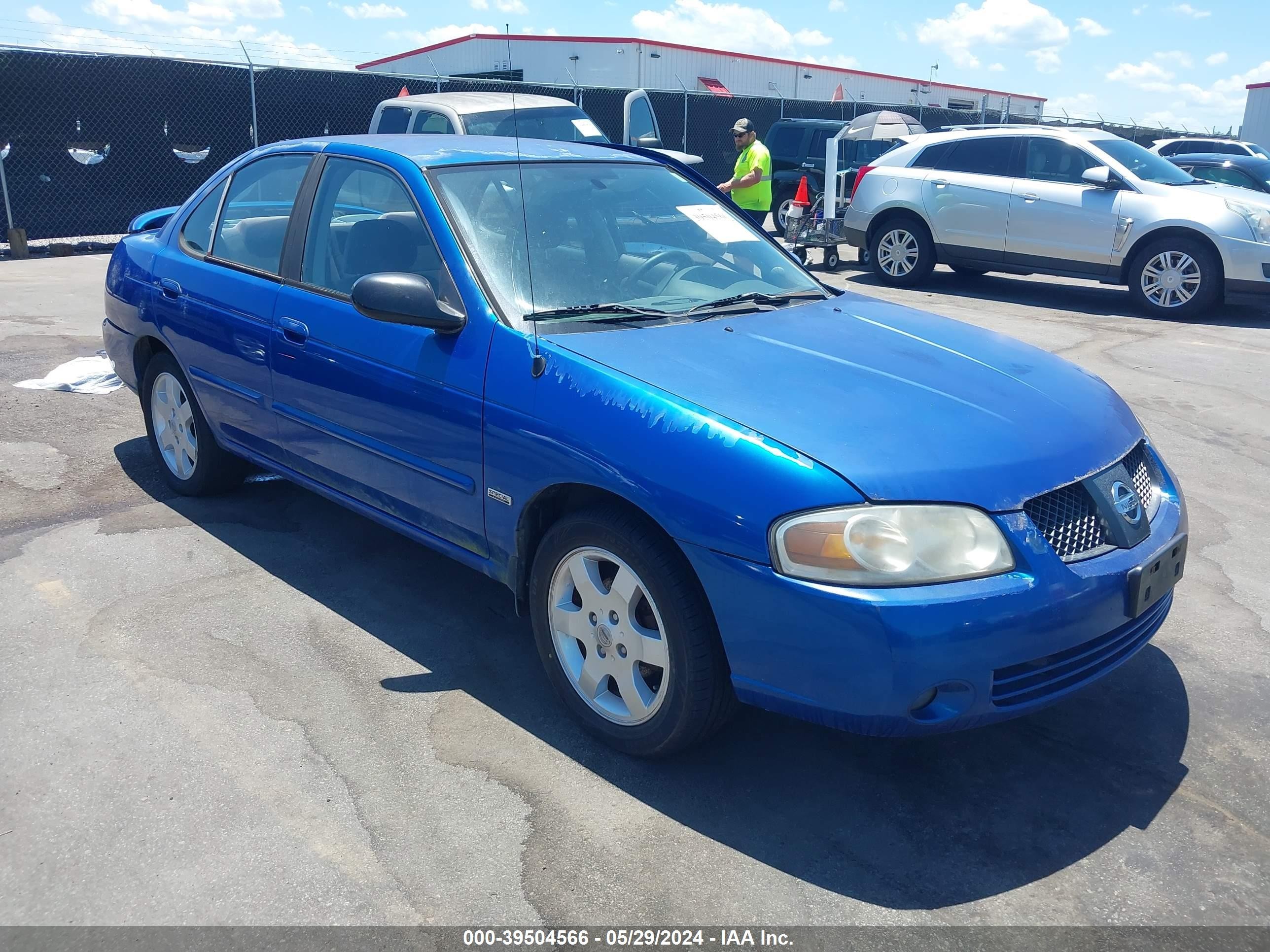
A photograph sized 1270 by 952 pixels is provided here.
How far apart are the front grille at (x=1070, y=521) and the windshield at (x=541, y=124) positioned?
789 cm

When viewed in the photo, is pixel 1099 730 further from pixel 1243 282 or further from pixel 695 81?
pixel 695 81

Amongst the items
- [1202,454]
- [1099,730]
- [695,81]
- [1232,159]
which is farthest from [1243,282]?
[695,81]

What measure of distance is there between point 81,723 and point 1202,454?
5706 millimetres

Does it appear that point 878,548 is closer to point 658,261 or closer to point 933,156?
point 658,261

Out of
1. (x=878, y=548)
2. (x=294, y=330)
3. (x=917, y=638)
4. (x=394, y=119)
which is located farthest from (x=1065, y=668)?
(x=394, y=119)

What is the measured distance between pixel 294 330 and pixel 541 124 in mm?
7154

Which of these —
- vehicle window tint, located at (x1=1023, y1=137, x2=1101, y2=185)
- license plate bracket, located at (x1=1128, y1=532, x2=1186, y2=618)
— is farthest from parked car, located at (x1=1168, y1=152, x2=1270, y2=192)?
license plate bracket, located at (x1=1128, y1=532, x2=1186, y2=618)

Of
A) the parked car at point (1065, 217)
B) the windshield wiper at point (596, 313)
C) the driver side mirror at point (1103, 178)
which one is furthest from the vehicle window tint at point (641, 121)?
the windshield wiper at point (596, 313)

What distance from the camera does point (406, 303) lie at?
3221 mm

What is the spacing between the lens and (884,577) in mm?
2479

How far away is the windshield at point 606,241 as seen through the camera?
3.43m

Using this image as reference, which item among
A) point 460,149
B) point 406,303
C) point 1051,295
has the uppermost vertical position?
point 460,149

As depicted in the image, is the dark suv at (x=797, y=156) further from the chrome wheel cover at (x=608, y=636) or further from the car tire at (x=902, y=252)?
the chrome wheel cover at (x=608, y=636)

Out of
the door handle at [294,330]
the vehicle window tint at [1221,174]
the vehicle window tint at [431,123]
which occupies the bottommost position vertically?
the vehicle window tint at [1221,174]
